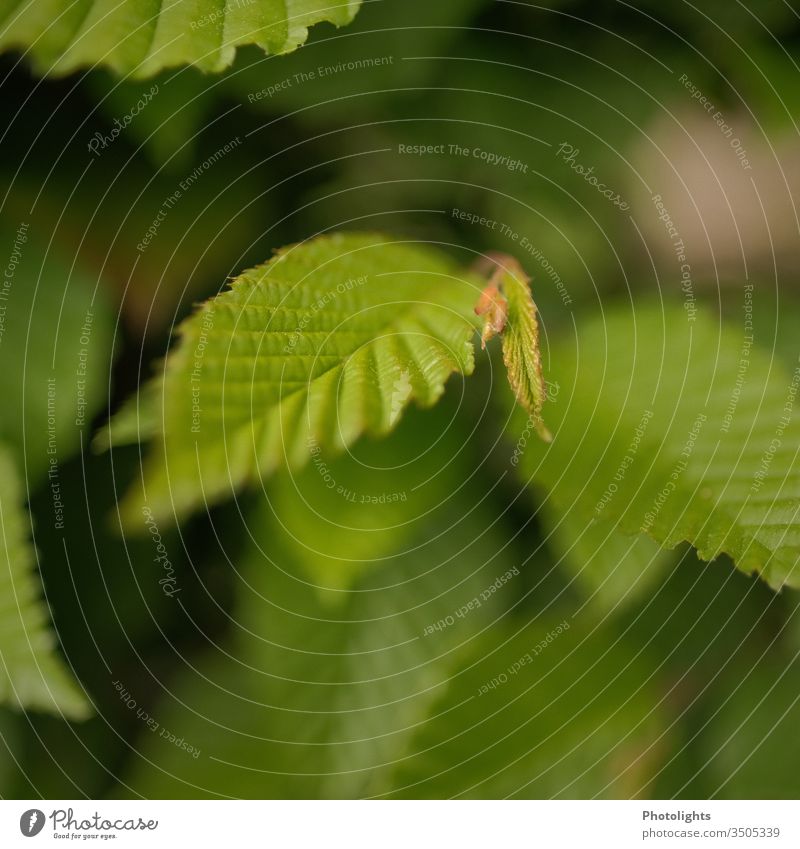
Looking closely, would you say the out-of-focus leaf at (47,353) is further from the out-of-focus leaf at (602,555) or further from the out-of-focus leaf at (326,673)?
the out-of-focus leaf at (602,555)

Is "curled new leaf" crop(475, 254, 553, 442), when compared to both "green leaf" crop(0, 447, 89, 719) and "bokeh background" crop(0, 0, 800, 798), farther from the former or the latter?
"green leaf" crop(0, 447, 89, 719)

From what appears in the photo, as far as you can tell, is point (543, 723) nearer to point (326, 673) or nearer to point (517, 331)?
point (326, 673)

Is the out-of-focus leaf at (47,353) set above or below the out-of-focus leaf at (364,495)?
above

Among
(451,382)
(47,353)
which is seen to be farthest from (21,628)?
(451,382)

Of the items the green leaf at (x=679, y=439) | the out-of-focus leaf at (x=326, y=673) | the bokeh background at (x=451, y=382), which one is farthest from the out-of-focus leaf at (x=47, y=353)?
the green leaf at (x=679, y=439)

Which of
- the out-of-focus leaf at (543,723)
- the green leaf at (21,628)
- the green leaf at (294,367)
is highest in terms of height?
the green leaf at (294,367)

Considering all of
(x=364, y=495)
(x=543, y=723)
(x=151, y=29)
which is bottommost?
(x=543, y=723)
